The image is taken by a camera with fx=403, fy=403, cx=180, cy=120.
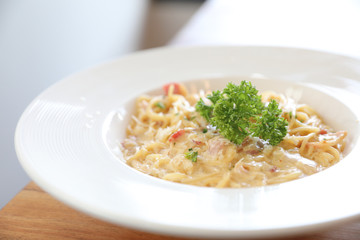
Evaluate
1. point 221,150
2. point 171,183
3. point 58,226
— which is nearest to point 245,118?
point 221,150

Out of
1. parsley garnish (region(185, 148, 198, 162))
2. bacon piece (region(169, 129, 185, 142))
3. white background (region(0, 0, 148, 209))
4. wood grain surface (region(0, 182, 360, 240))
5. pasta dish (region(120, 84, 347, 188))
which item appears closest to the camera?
wood grain surface (region(0, 182, 360, 240))

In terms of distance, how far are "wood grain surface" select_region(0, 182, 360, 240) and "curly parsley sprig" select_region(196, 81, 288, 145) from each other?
59 centimetres

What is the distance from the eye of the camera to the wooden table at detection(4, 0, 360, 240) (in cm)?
180

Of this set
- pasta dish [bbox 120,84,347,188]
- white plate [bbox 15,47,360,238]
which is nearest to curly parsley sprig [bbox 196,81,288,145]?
pasta dish [bbox 120,84,347,188]

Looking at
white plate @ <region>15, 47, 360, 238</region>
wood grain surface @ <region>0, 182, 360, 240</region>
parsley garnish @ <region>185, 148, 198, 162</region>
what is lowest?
wood grain surface @ <region>0, 182, 360, 240</region>

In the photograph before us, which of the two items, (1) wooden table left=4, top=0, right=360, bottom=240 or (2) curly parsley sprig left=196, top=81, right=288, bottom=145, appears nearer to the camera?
(1) wooden table left=4, top=0, right=360, bottom=240

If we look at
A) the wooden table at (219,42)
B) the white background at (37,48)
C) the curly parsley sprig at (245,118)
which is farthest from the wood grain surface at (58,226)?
the white background at (37,48)

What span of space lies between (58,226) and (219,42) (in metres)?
3.01

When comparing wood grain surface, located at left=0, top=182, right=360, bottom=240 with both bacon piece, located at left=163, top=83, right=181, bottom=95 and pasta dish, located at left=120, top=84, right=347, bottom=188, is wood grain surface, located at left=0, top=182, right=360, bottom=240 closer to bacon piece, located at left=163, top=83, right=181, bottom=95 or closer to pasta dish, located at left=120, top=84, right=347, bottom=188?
pasta dish, located at left=120, top=84, right=347, bottom=188

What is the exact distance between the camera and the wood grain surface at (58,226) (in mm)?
1767

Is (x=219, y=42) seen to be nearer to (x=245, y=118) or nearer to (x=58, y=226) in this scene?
(x=245, y=118)

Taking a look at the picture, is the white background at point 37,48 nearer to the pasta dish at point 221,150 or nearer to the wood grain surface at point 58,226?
the pasta dish at point 221,150

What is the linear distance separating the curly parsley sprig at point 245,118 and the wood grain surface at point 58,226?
59 centimetres

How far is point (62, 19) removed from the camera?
4879 millimetres
